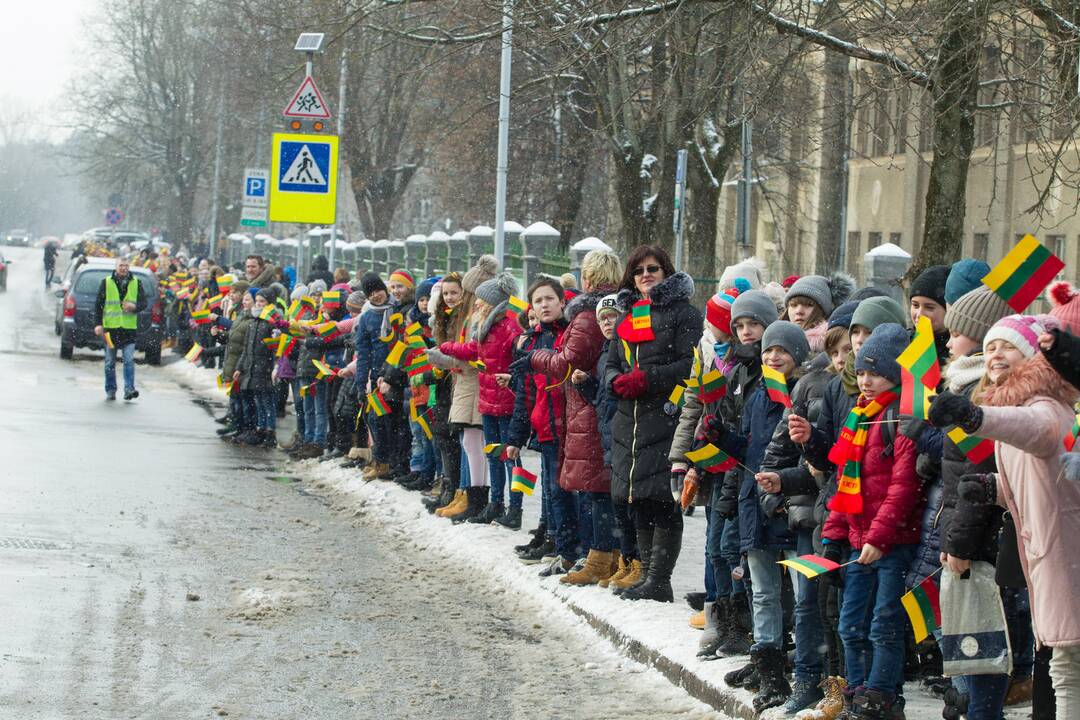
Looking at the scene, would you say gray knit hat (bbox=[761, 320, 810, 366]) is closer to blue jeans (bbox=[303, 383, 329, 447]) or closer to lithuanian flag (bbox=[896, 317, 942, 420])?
lithuanian flag (bbox=[896, 317, 942, 420])

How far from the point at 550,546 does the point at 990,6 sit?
4.47m

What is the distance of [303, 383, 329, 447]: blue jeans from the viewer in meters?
17.7

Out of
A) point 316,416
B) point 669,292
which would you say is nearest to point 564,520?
point 669,292

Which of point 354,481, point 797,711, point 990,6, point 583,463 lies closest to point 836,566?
point 797,711

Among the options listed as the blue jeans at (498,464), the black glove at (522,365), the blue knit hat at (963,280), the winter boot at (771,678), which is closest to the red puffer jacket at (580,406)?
the black glove at (522,365)

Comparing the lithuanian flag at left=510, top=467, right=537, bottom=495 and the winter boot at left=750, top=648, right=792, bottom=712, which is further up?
the lithuanian flag at left=510, top=467, right=537, bottom=495

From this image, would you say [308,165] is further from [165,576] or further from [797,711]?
[797,711]

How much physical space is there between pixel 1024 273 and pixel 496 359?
278 inches

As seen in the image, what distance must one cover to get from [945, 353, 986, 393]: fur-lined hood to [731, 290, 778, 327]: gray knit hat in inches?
68.1

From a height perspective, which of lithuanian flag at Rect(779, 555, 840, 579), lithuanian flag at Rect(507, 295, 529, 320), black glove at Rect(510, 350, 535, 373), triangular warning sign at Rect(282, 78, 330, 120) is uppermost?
triangular warning sign at Rect(282, 78, 330, 120)

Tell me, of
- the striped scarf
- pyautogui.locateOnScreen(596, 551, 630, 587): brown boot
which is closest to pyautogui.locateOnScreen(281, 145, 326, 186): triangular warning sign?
pyautogui.locateOnScreen(596, 551, 630, 587): brown boot

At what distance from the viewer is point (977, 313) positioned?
20.9 feet

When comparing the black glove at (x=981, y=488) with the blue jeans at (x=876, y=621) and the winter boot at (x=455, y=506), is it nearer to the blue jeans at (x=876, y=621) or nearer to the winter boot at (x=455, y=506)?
the blue jeans at (x=876, y=621)

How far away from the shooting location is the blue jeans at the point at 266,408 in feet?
61.7
